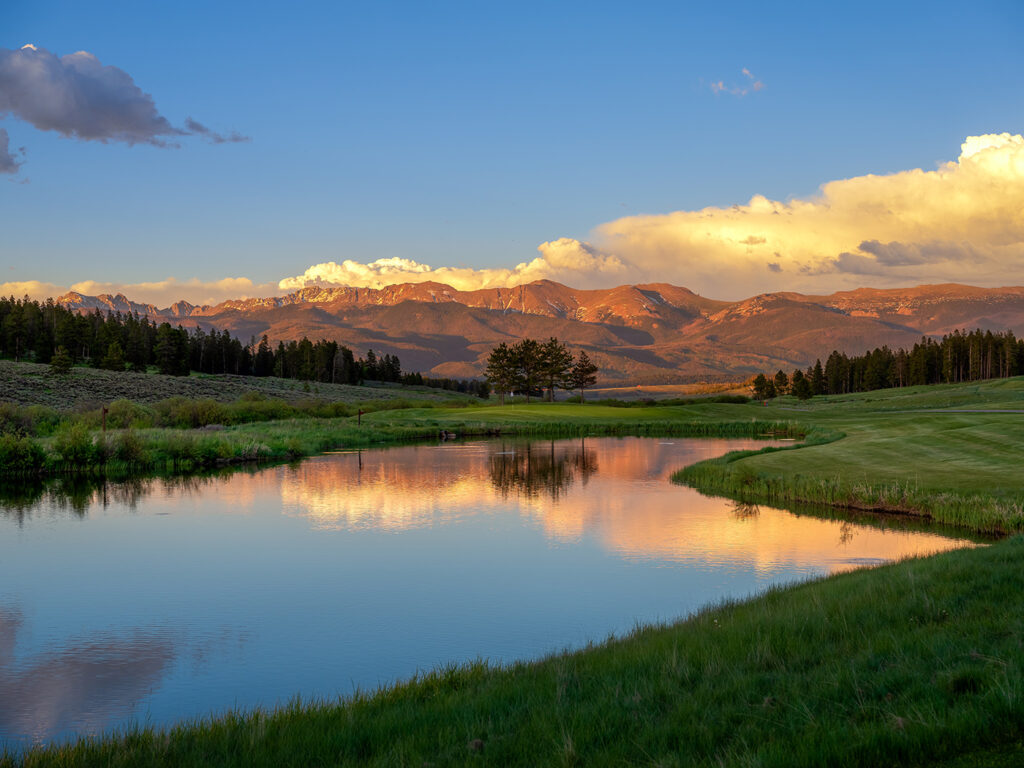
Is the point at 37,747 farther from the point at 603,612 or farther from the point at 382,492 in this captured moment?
the point at 382,492

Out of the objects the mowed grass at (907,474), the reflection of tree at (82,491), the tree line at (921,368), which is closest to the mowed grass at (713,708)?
the mowed grass at (907,474)

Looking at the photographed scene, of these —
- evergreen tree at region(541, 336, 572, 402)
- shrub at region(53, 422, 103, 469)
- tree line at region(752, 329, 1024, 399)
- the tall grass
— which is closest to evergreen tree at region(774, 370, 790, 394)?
tree line at region(752, 329, 1024, 399)

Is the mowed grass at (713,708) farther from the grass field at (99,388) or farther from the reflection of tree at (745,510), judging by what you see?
the grass field at (99,388)

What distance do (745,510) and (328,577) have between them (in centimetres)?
1593

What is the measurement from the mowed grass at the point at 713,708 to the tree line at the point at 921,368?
145 meters

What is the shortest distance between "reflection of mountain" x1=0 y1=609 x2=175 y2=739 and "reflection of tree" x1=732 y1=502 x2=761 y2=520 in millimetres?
19079

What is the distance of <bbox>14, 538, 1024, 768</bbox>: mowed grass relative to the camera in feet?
19.4

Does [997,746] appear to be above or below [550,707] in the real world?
above

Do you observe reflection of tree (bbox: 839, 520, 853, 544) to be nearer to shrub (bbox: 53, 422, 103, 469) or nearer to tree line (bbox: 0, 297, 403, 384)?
shrub (bbox: 53, 422, 103, 469)

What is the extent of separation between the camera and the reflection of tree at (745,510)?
26.4m

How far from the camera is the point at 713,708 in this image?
7.02m

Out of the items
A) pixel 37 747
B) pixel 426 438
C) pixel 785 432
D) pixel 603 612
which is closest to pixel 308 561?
pixel 603 612

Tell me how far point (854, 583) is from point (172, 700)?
10.7 meters

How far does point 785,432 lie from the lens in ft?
220
